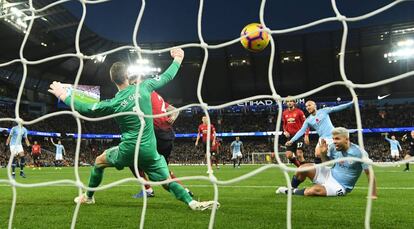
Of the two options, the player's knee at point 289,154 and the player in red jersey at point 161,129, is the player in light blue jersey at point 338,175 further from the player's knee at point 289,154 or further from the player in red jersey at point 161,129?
the player's knee at point 289,154

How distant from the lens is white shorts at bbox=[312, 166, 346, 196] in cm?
529

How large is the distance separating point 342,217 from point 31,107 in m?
41.9

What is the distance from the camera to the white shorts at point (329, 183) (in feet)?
17.4

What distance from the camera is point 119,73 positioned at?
4.33 m

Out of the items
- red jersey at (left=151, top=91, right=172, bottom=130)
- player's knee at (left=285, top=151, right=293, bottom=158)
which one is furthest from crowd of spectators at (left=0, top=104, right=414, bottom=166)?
red jersey at (left=151, top=91, right=172, bottom=130)

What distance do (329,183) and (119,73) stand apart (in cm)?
320

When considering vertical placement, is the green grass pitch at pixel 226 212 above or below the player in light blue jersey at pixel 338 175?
below

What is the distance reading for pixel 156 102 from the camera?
18.4ft

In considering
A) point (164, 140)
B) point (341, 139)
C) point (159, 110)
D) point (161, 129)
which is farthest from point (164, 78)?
point (341, 139)

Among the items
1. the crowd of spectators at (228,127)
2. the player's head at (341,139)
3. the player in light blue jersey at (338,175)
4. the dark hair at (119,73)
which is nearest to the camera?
the dark hair at (119,73)

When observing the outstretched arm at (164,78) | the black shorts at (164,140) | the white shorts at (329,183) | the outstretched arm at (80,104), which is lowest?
the white shorts at (329,183)

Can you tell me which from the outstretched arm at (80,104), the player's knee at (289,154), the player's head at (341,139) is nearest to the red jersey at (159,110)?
the outstretched arm at (80,104)

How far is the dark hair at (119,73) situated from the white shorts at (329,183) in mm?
2892

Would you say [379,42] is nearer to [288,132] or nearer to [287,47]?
[287,47]
